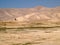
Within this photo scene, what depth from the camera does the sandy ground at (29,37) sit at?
6.09 m

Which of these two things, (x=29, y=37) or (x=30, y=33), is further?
(x=30, y=33)

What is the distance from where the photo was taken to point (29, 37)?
633cm

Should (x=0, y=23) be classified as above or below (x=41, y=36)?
above

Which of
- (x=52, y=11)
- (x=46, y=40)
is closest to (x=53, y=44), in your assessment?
(x=46, y=40)

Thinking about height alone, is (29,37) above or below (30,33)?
below

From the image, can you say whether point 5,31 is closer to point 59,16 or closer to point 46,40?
point 46,40

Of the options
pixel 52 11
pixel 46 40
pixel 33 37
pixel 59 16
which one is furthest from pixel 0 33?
pixel 52 11

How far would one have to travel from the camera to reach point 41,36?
6.45 m

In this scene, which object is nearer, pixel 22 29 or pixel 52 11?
pixel 22 29

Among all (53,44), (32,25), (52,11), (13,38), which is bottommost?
(53,44)

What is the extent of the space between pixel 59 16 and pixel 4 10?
975 cm

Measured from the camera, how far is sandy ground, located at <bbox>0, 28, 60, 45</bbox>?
20.0ft

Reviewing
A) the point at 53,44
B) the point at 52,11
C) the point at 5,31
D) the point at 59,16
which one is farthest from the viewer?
the point at 52,11

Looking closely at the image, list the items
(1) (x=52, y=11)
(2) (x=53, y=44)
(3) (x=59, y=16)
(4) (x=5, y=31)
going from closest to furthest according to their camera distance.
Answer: (2) (x=53, y=44) → (4) (x=5, y=31) → (3) (x=59, y=16) → (1) (x=52, y=11)
